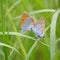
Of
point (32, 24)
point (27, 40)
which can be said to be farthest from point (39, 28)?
point (27, 40)

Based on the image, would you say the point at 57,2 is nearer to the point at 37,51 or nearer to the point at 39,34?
the point at 37,51

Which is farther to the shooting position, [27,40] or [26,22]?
[27,40]

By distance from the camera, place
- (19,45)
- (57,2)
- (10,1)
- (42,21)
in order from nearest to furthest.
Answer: (42,21), (19,45), (57,2), (10,1)

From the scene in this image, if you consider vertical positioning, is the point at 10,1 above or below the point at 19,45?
above

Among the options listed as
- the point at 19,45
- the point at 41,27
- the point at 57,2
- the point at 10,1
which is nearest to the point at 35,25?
the point at 41,27

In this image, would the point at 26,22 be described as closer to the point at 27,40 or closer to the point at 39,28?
the point at 39,28
